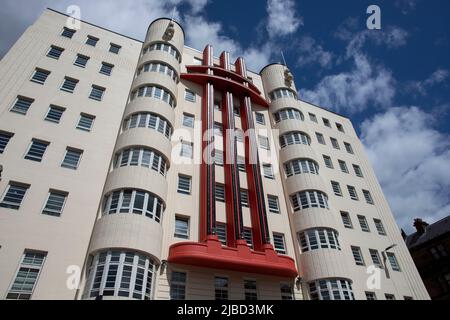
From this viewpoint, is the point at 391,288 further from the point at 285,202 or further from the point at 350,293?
the point at 285,202

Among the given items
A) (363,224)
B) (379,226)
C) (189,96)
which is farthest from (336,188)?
(189,96)

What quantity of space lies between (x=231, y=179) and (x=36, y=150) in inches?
549

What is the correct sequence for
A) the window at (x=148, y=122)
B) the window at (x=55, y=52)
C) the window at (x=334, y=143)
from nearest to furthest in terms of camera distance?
the window at (x=148, y=122)
the window at (x=55, y=52)
the window at (x=334, y=143)

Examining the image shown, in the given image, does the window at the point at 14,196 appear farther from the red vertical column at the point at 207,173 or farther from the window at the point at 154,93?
the window at the point at 154,93

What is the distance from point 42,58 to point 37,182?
12900 mm

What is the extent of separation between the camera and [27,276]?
14.9m

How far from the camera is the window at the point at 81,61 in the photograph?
26.6 meters

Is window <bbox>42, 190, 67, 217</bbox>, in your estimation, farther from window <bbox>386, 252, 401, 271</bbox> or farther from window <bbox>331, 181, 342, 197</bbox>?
window <bbox>386, 252, 401, 271</bbox>

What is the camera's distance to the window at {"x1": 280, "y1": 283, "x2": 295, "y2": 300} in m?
20.4

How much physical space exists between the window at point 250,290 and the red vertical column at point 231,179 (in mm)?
2703

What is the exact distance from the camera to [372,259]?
25953mm

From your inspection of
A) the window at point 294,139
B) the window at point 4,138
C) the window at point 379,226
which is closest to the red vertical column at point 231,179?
the window at point 294,139

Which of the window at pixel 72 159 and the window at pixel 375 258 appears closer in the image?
the window at pixel 72 159
